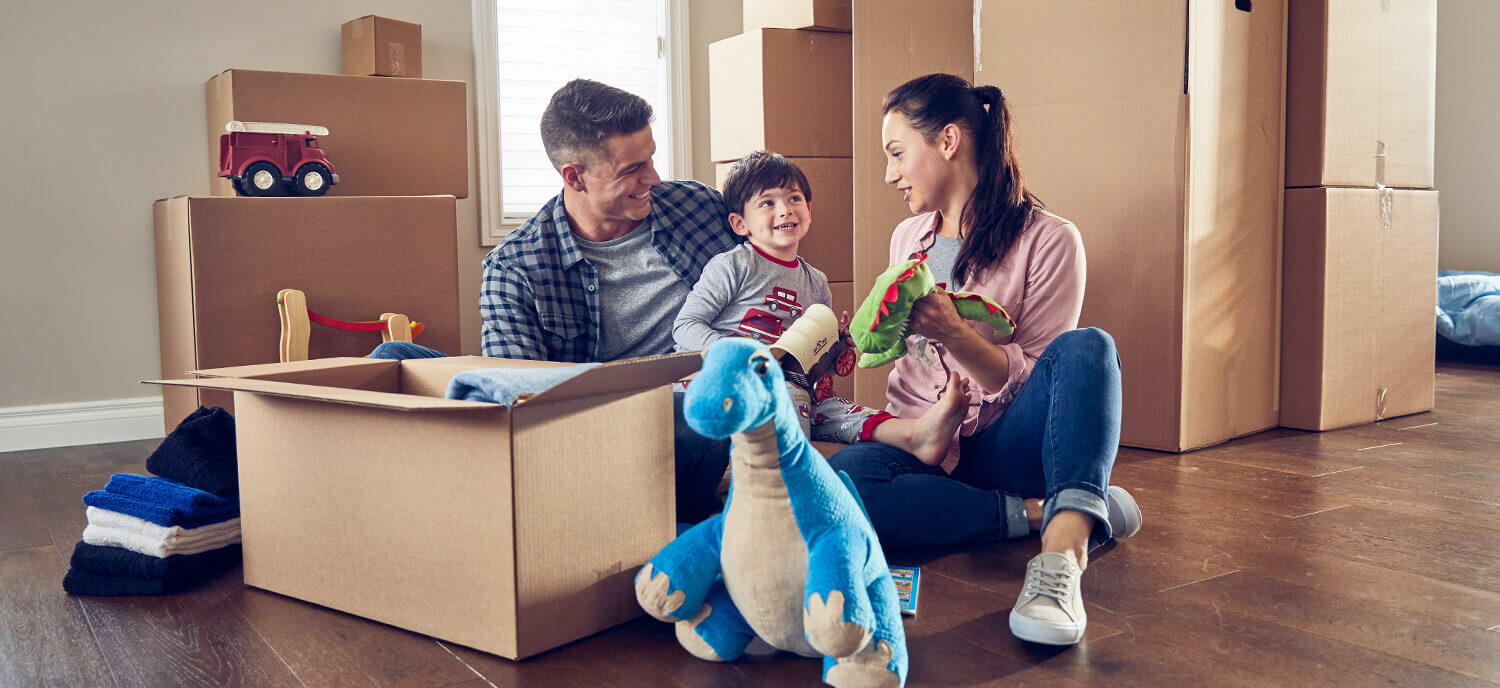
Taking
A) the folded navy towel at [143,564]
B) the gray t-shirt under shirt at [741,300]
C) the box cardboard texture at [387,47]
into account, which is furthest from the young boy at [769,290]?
the box cardboard texture at [387,47]

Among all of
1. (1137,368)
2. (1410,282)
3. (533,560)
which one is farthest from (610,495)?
(1410,282)

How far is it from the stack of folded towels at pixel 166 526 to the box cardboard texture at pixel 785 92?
154cm

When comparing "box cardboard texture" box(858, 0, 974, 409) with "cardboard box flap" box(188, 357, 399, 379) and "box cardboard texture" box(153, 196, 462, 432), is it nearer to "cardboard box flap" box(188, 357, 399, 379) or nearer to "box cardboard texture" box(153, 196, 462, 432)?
"box cardboard texture" box(153, 196, 462, 432)

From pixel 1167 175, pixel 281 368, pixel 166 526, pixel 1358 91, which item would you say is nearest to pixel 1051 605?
pixel 281 368

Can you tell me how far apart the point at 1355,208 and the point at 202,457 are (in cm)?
235

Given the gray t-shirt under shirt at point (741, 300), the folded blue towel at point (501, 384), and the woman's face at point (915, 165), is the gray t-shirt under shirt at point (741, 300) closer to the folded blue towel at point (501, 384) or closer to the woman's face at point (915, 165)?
the woman's face at point (915, 165)

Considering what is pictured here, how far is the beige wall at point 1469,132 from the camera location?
4539mm

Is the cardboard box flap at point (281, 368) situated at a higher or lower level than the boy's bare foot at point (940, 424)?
higher

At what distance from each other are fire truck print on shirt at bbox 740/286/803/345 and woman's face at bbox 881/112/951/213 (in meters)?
0.25

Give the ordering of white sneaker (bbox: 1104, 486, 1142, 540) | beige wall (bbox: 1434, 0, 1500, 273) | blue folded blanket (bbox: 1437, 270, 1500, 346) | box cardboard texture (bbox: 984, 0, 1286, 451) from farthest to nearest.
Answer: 1. beige wall (bbox: 1434, 0, 1500, 273)
2. blue folded blanket (bbox: 1437, 270, 1500, 346)
3. box cardboard texture (bbox: 984, 0, 1286, 451)
4. white sneaker (bbox: 1104, 486, 1142, 540)

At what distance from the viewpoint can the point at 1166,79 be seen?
2131 mm

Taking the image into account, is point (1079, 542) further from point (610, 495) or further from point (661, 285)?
point (661, 285)

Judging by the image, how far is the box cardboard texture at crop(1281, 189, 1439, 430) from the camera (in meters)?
2.36

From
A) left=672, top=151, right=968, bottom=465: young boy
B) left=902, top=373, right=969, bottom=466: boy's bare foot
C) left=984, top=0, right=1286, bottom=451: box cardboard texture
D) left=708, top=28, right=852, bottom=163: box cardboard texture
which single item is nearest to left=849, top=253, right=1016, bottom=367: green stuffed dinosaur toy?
left=902, top=373, right=969, bottom=466: boy's bare foot
